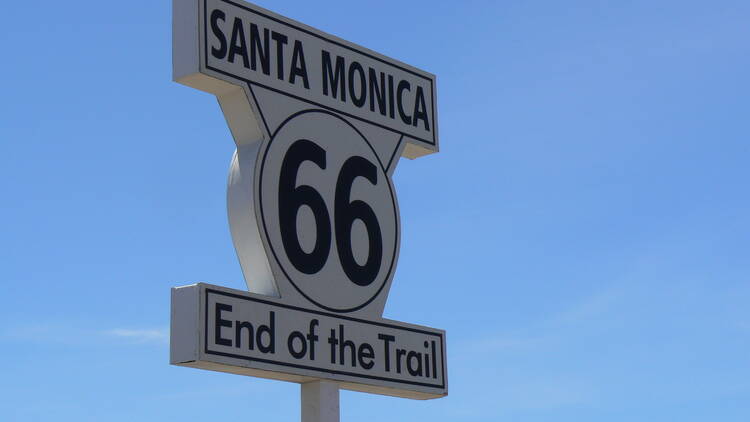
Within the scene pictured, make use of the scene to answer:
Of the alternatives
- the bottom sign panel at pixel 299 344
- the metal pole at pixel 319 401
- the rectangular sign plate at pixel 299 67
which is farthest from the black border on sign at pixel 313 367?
the rectangular sign plate at pixel 299 67

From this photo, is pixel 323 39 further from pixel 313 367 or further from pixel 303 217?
pixel 313 367

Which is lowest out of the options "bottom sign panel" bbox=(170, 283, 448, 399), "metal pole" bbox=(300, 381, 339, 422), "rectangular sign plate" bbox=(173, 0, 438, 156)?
"metal pole" bbox=(300, 381, 339, 422)

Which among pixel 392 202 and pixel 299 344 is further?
pixel 392 202

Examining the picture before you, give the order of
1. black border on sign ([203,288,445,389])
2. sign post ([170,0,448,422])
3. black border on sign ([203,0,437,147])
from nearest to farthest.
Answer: black border on sign ([203,288,445,389]), sign post ([170,0,448,422]), black border on sign ([203,0,437,147])

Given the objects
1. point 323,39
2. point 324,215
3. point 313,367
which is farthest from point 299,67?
point 313,367

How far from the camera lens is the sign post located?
28.1 ft

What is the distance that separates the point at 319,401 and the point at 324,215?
1.24m

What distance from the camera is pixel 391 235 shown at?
9.88 m

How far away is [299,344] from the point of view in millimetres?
8789

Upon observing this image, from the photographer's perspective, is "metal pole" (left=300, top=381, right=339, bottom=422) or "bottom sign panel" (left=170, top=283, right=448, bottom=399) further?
"metal pole" (left=300, top=381, right=339, bottom=422)

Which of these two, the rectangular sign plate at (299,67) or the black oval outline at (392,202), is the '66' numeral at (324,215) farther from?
the rectangular sign plate at (299,67)

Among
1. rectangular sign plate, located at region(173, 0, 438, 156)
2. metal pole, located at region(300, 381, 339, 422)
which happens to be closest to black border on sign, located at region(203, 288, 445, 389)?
metal pole, located at region(300, 381, 339, 422)

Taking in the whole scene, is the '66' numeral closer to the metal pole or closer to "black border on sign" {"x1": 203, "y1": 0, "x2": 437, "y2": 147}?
"black border on sign" {"x1": 203, "y1": 0, "x2": 437, "y2": 147}

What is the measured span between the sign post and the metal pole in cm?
1
